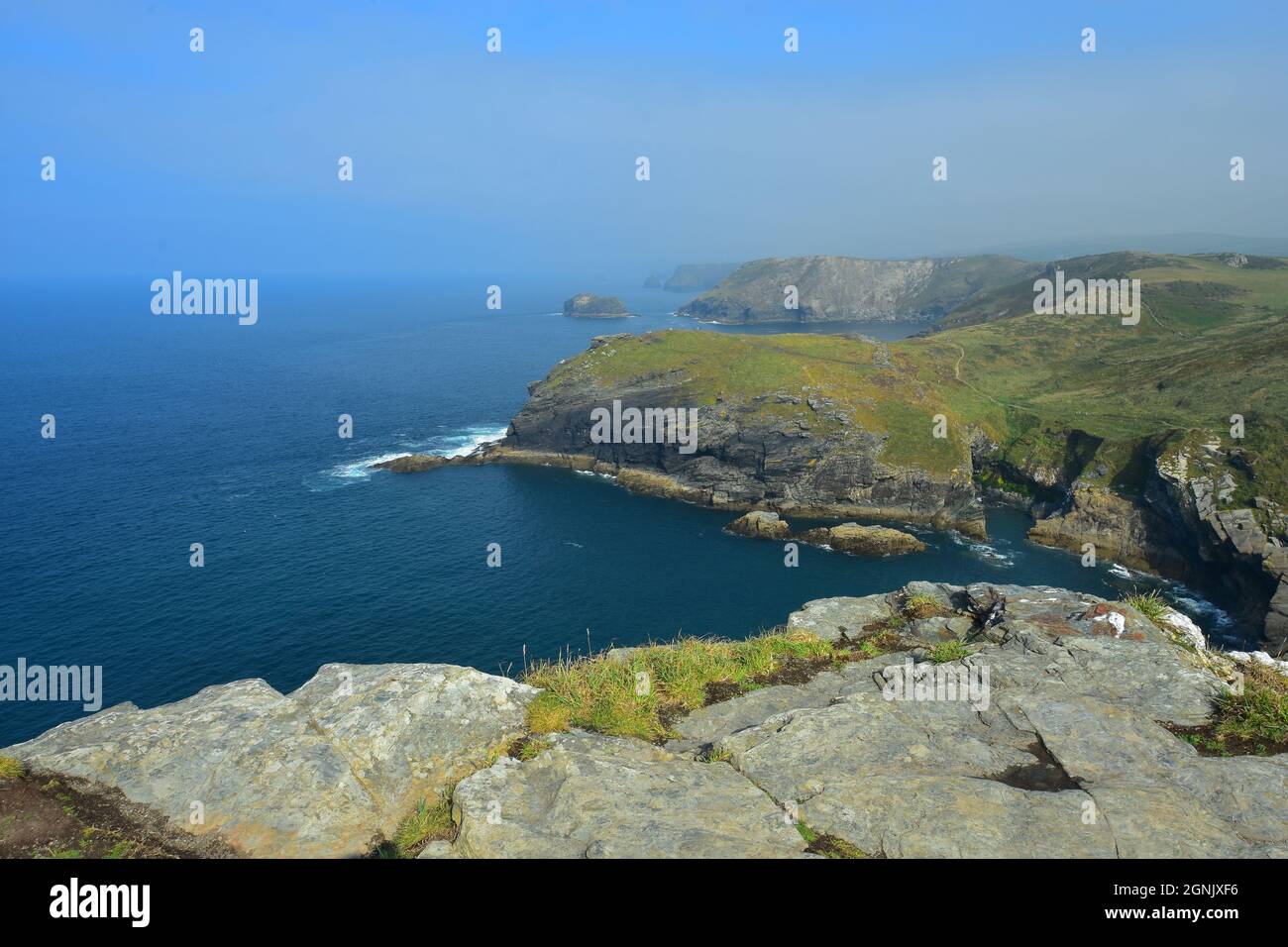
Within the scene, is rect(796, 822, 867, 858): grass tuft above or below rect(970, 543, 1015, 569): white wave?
above

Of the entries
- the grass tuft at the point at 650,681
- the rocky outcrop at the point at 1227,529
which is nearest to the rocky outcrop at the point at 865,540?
the rocky outcrop at the point at 1227,529

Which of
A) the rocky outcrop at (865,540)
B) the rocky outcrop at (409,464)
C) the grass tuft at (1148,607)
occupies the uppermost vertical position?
the grass tuft at (1148,607)

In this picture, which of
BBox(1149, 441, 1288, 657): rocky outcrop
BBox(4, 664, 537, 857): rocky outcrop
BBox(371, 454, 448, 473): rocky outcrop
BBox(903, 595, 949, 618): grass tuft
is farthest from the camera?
BBox(371, 454, 448, 473): rocky outcrop

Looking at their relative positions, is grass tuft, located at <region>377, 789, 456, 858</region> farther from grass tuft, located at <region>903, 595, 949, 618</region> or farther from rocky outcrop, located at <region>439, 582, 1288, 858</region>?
grass tuft, located at <region>903, 595, 949, 618</region>

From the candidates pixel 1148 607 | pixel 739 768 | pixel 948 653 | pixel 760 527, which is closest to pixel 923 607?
pixel 948 653

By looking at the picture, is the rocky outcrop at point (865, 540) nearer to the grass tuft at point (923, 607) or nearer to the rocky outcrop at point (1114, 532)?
the rocky outcrop at point (1114, 532)

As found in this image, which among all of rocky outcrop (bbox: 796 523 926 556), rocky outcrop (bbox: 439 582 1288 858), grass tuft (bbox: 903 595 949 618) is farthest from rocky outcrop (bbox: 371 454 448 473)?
rocky outcrop (bbox: 439 582 1288 858)

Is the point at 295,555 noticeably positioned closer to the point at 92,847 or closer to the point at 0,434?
the point at 92,847

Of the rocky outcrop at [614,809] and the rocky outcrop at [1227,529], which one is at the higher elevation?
the rocky outcrop at [614,809]
